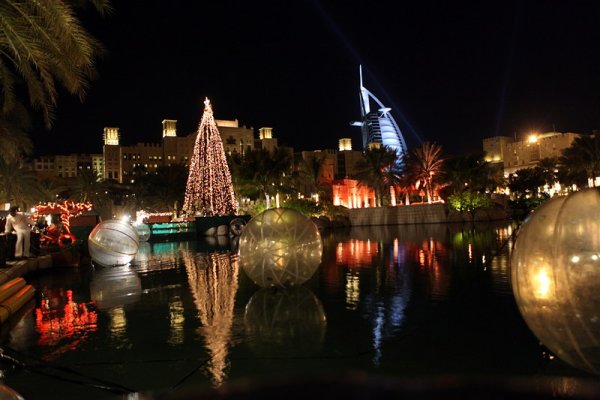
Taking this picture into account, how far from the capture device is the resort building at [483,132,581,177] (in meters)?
108

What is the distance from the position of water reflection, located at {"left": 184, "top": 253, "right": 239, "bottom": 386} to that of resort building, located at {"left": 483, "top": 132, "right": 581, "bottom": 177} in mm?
97999

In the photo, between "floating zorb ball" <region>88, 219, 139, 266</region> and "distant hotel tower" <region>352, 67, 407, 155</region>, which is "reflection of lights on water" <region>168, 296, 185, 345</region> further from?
"distant hotel tower" <region>352, 67, 407, 155</region>

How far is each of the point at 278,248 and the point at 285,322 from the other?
7.90ft

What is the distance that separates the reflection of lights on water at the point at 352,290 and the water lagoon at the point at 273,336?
0.03m

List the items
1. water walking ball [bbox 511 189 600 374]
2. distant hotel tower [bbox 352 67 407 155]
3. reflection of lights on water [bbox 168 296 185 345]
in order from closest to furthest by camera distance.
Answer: water walking ball [bbox 511 189 600 374] < reflection of lights on water [bbox 168 296 185 345] < distant hotel tower [bbox 352 67 407 155]

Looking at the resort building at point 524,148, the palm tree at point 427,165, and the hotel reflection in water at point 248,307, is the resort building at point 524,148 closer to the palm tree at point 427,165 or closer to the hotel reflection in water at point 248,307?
the palm tree at point 427,165

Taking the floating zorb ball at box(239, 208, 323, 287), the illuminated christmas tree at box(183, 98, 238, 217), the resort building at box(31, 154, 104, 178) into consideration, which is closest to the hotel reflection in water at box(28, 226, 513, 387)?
the floating zorb ball at box(239, 208, 323, 287)

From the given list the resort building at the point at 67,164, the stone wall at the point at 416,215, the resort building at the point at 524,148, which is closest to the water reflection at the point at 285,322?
the stone wall at the point at 416,215

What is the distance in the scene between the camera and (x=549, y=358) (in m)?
5.12

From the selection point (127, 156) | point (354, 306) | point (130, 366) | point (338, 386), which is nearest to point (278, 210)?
point (354, 306)

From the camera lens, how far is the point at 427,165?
60969 mm

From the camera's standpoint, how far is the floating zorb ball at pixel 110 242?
1575cm

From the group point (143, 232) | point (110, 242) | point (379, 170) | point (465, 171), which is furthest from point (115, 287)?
point (465, 171)

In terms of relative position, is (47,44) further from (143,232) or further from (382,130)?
(382,130)
